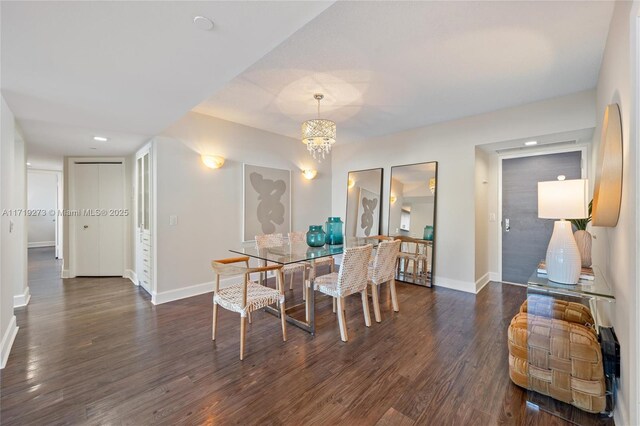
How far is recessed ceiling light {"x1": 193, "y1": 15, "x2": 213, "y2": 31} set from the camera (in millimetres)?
1397

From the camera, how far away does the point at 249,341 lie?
2.48 m

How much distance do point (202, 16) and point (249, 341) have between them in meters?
2.53

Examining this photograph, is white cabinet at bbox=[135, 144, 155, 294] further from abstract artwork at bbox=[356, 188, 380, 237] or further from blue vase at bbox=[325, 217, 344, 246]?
abstract artwork at bbox=[356, 188, 380, 237]

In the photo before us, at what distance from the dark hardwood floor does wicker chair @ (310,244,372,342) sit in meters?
0.25

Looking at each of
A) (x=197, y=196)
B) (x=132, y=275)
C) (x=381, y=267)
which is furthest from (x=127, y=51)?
(x=132, y=275)

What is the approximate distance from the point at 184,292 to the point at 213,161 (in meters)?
1.93

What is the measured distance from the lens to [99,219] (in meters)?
4.95

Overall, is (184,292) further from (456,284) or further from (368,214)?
(456,284)

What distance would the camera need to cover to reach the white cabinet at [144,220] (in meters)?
3.65

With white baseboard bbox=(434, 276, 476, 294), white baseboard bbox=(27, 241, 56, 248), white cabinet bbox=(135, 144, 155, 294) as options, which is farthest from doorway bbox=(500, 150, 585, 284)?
white baseboard bbox=(27, 241, 56, 248)

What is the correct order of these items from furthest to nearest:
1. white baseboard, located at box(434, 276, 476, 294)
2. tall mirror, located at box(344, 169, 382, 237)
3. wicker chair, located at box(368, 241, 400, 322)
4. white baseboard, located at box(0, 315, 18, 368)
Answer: tall mirror, located at box(344, 169, 382, 237) < white baseboard, located at box(434, 276, 476, 294) < wicker chair, located at box(368, 241, 400, 322) < white baseboard, located at box(0, 315, 18, 368)

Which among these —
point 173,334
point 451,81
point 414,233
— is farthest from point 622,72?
point 173,334

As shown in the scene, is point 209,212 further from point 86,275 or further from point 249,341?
point 86,275

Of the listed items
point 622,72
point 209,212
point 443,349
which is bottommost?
point 443,349
